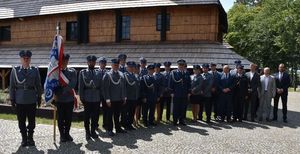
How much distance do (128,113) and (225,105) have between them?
11.1 ft

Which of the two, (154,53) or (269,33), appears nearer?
(154,53)

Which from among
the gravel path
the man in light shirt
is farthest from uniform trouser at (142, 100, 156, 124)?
the man in light shirt

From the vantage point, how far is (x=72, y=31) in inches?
782

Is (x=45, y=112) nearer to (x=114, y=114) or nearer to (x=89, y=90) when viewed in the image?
(x=114, y=114)

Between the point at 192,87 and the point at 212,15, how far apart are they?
589 centimetres

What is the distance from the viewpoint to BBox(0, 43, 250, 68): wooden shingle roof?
14984 mm

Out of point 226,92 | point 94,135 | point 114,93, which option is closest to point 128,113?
point 114,93

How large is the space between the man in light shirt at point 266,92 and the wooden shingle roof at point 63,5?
4695mm

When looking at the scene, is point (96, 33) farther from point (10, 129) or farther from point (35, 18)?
point (10, 129)

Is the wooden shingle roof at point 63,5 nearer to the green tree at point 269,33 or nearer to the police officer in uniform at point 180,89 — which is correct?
the police officer in uniform at point 180,89

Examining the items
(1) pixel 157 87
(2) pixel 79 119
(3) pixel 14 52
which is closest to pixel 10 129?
(2) pixel 79 119

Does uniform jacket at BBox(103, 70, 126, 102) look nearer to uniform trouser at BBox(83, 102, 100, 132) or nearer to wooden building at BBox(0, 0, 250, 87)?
uniform trouser at BBox(83, 102, 100, 132)

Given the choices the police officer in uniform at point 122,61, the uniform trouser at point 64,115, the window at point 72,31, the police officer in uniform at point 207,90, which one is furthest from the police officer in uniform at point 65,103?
the window at point 72,31

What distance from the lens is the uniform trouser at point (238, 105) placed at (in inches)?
458
